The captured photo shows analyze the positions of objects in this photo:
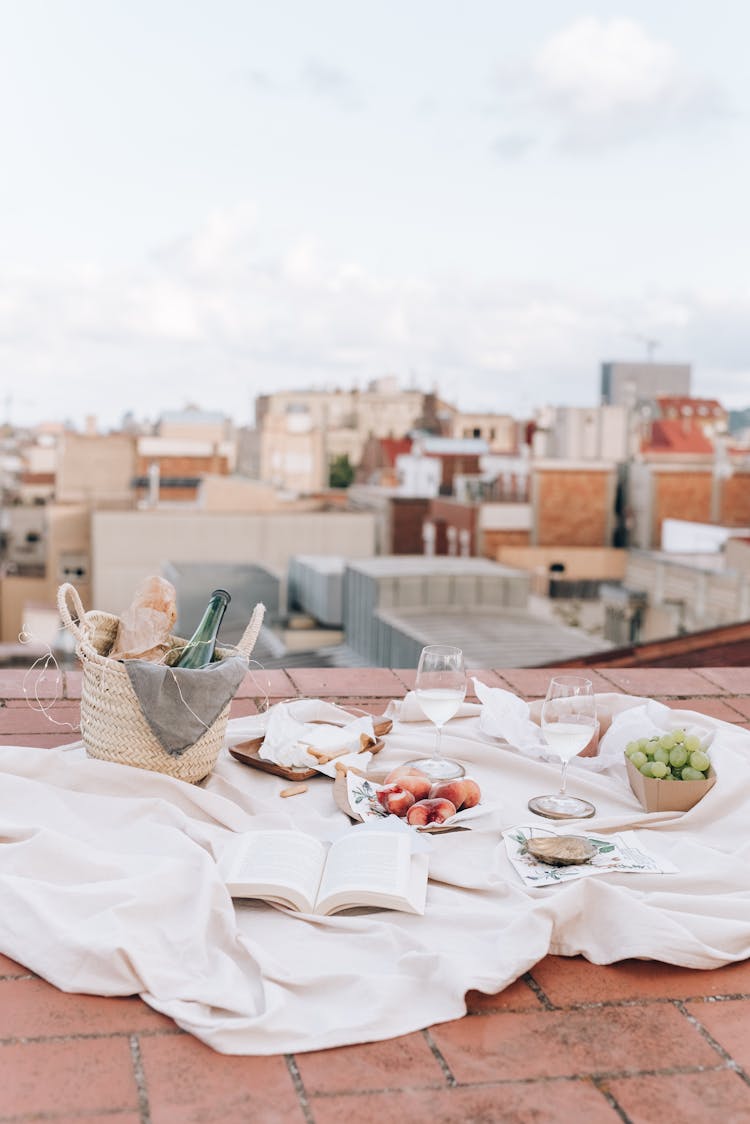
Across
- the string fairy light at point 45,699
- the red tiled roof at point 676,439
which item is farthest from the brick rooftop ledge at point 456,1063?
the red tiled roof at point 676,439

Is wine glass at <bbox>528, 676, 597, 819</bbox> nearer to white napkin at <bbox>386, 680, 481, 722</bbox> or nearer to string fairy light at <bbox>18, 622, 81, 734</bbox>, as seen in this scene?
white napkin at <bbox>386, 680, 481, 722</bbox>

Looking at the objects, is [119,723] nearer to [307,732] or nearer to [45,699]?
[307,732]

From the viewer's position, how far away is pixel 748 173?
15.0 m

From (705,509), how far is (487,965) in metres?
32.6

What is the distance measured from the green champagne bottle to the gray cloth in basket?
147mm

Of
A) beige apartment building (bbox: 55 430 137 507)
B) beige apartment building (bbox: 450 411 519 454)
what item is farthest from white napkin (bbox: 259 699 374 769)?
beige apartment building (bbox: 450 411 519 454)

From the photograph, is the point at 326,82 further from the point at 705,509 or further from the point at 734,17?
the point at 705,509

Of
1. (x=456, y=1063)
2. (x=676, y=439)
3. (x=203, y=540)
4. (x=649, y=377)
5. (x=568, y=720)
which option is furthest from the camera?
(x=649, y=377)

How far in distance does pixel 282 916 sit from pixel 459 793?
19.8 inches

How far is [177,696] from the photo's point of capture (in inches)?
82.7

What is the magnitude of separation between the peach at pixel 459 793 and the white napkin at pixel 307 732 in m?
0.32

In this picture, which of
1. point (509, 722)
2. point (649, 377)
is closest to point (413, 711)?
point (509, 722)

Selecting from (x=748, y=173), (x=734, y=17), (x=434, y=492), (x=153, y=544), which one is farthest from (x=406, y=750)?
(x=434, y=492)

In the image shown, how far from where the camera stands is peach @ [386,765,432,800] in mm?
2098
